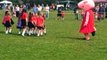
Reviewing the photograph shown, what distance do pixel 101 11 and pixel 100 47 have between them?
26387mm

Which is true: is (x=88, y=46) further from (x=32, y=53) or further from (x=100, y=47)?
(x=32, y=53)

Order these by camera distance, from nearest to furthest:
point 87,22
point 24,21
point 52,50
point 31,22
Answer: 1. point 52,50
2. point 87,22
3. point 31,22
4. point 24,21

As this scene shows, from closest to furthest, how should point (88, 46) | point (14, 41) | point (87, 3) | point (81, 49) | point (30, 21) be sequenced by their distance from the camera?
point (81, 49)
point (88, 46)
point (14, 41)
point (87, 3)
point (30, 21)

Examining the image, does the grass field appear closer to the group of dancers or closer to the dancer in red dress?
the dancer in red dress

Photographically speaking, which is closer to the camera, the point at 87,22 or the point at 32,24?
the point at 87,22

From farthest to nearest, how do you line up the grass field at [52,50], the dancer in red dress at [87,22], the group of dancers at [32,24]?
the group of dancers at [32,24] < the dancer in red dress at [87,22] < the grass field at [52,50]

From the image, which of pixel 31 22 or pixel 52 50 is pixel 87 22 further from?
pixel 52 50

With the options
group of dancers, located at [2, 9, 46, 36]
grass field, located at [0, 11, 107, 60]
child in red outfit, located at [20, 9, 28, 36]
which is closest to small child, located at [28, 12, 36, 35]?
group of dancers, located at [2, 9, 46, 36]

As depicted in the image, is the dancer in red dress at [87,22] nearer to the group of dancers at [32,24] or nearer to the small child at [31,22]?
the group of dancers at [32,24]

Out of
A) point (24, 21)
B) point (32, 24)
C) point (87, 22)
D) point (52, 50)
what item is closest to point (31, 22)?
point (32, 24)

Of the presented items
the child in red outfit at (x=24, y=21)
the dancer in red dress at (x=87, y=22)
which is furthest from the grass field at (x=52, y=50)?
the child in red outfit at (x=24, y=21)

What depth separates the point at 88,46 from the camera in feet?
61.8

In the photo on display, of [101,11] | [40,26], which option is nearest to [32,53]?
[40,26]

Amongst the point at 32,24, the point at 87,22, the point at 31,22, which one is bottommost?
the point at 32,24
